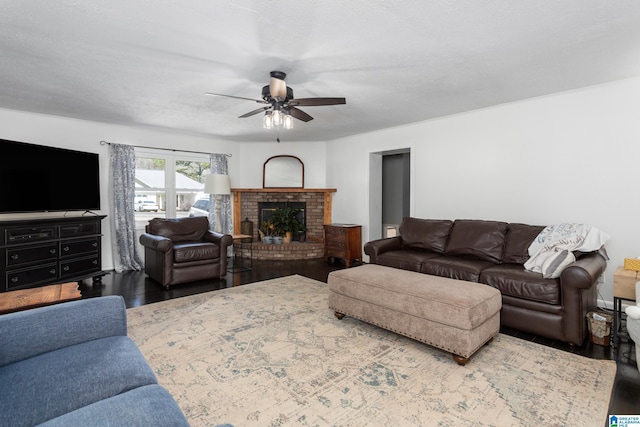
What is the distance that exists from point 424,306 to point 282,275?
2799 mm

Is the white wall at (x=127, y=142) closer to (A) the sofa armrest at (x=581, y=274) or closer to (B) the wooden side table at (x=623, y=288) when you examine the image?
(A) the sofa armrest at (x=581, y=274)

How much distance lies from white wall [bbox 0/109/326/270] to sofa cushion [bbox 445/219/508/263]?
329 centimetres

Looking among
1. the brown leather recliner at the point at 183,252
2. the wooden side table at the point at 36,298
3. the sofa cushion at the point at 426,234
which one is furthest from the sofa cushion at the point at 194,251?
the sofa cushion at the point at 426,234

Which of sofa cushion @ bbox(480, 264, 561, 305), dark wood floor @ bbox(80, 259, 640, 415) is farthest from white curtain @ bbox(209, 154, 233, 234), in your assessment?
sofa cushion @ bbox(480, 264, 561, 305)

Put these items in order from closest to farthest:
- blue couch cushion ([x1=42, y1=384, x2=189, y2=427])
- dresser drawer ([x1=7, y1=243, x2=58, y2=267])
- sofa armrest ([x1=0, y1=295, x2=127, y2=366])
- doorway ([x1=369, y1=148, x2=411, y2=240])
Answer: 1. blue couch cushion ([x1=42, y1=384, x2=189, y2=427])
2. sofa armrest ([x1=0, y1=295, x2=127, y2=366])
3. dresser drawer ([x1=7, y1=243, x2=58, y2=267])
4. doorway ([x1=369, y1=148, x2=411, y2=240])

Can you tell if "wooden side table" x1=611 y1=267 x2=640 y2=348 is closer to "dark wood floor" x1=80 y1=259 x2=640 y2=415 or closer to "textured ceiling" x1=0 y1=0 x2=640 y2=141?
"dark wood floor" x1=80 y1=259 x2=640 y2=415

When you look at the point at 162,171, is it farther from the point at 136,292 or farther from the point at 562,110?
the point at 562,110

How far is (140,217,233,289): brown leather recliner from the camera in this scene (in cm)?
414

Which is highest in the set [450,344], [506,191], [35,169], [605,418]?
[35,169]

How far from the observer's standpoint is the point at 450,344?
88.6 inches

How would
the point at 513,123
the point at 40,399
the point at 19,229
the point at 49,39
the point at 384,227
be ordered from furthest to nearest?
the point at 384,227
the point at 513,123
the point at 19,229
the point at 49,39
the point at 40,399

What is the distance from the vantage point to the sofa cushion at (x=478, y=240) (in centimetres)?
356

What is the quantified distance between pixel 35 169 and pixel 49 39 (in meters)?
2.35

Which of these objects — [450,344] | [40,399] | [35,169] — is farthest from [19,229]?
[450,344]
